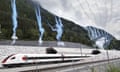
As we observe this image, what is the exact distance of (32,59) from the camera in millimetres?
47938

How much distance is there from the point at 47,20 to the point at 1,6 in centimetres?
2759

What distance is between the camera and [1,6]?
485ft

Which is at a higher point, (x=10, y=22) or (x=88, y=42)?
(x=10, y=22)

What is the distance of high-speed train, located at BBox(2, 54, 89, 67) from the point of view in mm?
42959

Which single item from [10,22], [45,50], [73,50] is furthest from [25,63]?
[10,22]

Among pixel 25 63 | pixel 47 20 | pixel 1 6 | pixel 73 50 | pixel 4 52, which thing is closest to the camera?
pixel 4 52

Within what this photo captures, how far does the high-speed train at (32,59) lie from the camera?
1691 inches

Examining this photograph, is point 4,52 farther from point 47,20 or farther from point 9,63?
point 47,20

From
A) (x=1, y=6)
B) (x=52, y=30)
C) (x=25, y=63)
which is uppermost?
(x=1, y=6)

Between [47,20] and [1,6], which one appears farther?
[47,20]

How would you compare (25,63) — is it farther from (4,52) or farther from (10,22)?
(10,22)

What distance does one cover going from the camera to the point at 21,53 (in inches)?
1845

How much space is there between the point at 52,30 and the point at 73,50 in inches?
2909

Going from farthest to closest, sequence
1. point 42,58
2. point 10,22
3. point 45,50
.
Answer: point 10,22 → point 45,50 → point 42,58
